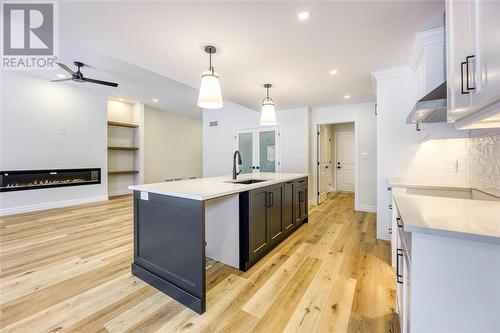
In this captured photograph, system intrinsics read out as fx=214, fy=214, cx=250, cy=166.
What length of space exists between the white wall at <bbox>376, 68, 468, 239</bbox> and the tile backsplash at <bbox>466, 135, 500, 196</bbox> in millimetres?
467

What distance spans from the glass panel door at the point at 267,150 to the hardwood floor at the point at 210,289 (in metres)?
2.65

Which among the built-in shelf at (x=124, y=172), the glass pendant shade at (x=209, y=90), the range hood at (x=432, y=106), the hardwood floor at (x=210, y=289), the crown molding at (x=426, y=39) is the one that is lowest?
the hardwood floor at (x=210, y=289)

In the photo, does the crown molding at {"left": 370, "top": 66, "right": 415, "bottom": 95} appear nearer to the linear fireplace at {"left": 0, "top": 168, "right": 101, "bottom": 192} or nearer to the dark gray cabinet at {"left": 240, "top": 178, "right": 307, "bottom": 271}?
the dark gray cabinet at {"left": 240, "top": 178, "right": 307, "bottom": 271}

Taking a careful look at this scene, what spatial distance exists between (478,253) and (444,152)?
2.40 meters

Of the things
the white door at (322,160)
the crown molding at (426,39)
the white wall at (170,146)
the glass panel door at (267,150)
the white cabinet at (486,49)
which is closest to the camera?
the white cabinet at (486,49)

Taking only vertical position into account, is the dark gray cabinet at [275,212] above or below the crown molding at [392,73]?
below

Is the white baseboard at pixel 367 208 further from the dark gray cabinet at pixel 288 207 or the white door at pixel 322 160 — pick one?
the dark gray cabinet at pixel 288 207

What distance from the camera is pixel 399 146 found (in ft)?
9.62

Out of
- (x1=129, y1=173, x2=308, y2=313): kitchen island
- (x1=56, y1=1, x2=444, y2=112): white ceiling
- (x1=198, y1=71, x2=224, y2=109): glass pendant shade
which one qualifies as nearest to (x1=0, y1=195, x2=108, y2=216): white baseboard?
(x1=56, y1=1, x2=444, y2=112): white ceiling

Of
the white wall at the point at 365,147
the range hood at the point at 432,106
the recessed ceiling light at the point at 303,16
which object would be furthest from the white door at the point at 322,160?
the recessed ceiling light at the point at 303,16

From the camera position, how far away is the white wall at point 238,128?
521cm

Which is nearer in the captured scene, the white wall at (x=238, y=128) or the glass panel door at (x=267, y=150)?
the white wall at (x=238, y=128)

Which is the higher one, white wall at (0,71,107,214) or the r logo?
the r logo

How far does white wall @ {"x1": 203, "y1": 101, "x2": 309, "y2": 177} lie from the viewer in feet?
17.1
